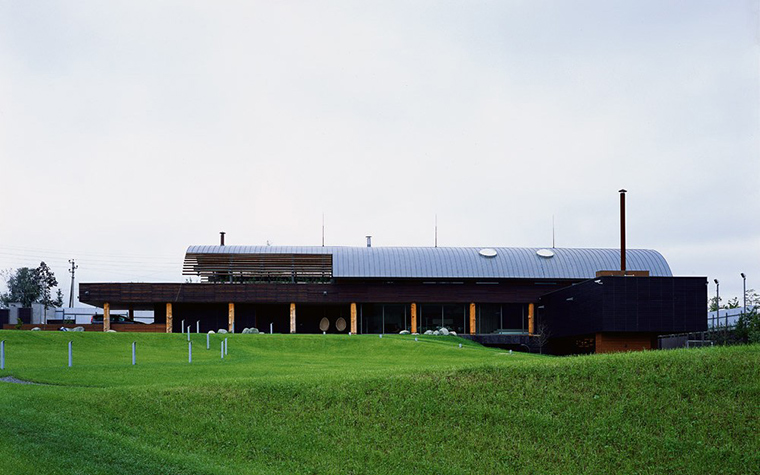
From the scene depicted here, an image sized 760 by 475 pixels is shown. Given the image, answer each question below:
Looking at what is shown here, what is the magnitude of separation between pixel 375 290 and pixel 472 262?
769 centimetres

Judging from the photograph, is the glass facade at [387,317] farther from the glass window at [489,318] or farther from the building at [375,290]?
the glass window at [489,318]

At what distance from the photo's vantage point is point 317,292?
5825cm

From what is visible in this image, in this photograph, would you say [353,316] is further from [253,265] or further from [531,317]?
[531,317]

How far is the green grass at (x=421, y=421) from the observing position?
15781mm

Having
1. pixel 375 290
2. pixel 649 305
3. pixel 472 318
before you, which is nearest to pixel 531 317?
pixel 472 318

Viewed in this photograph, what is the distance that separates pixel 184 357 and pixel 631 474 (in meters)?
23.5

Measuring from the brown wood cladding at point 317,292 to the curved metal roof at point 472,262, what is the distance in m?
0.94

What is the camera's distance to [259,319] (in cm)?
5991

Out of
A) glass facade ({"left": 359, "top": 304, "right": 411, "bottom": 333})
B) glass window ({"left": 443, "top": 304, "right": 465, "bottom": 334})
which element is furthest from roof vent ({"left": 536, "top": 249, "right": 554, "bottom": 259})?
glass facade ({"left": 359, "top": 304, "right": 411, "bottom": 333})

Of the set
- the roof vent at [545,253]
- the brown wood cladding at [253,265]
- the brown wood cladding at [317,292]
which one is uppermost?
the roof vent at [545,253]

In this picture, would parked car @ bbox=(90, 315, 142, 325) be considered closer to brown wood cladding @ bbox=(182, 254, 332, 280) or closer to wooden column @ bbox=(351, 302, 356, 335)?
brown wood cladding @ bbox=(182, 254, 332, 280)

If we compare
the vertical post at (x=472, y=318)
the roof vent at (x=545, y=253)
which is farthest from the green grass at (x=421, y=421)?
the roof vent at (x=545, y=253)

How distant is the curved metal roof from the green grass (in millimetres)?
36398

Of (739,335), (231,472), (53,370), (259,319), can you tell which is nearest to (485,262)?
(259,319)
